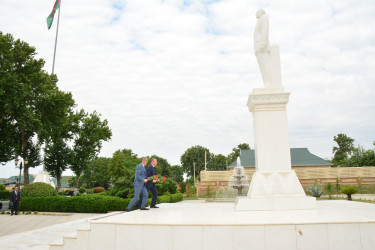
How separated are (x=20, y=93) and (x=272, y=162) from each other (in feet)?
83.0

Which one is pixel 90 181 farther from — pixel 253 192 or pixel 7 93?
pixel 253 192

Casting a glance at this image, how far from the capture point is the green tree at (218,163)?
250 feet

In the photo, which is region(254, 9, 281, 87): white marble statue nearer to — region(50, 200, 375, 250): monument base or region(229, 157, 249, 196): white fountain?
region(50, 200, 375, 250): monument base

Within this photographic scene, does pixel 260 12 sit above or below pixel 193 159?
above

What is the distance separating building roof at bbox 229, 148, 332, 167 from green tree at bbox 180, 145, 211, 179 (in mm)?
22422

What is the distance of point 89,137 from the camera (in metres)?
37.0

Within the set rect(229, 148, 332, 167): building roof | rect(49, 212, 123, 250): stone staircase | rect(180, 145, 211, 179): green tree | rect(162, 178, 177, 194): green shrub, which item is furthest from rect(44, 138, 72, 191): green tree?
rect(180, 145, 211, 179): green tree

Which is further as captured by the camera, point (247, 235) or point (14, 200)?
point (14, 200)

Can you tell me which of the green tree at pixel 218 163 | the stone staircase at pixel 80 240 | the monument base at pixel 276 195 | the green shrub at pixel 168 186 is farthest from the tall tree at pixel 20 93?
the green tree at pixel 218 163

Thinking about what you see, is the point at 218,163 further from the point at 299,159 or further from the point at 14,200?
the point at 14,200

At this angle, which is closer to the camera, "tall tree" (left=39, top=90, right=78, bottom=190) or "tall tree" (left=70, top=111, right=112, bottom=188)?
"tall tree" (left=39, top=90, right=78, bottom=190)

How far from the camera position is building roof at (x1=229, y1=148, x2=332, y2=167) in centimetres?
5146

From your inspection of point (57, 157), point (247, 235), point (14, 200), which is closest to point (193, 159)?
point (57, 157)

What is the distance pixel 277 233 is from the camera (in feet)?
16.3
